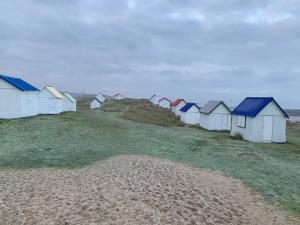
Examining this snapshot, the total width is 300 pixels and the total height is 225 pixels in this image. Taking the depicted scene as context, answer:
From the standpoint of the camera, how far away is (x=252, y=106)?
134ft

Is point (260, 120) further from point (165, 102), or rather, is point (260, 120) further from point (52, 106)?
point (165, 102)

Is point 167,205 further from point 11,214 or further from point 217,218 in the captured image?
point 11,214

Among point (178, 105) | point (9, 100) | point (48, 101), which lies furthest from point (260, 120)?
point (178, 105)

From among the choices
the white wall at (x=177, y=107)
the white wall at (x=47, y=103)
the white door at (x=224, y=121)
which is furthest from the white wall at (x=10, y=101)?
the white wall at (x=177, y=107)

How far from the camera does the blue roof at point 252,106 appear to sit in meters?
38.8

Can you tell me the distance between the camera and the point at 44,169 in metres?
17.9

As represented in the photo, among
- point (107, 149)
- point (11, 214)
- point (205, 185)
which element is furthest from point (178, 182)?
point (107, 149)

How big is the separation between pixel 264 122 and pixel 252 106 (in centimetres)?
251

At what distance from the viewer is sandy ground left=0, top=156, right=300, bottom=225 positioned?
1069 centimetres

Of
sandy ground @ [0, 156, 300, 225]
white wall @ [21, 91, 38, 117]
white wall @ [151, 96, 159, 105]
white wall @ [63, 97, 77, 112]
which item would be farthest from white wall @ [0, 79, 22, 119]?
white wall @ [151, 96, 159, 105]

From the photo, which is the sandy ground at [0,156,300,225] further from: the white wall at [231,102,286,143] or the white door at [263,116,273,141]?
the white door at [263,116,273,141]

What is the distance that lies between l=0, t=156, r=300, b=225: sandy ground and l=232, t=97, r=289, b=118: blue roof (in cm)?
2337

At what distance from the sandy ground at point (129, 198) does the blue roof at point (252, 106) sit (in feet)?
76.7

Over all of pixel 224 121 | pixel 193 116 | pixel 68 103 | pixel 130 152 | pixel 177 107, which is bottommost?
pixel 130 152
